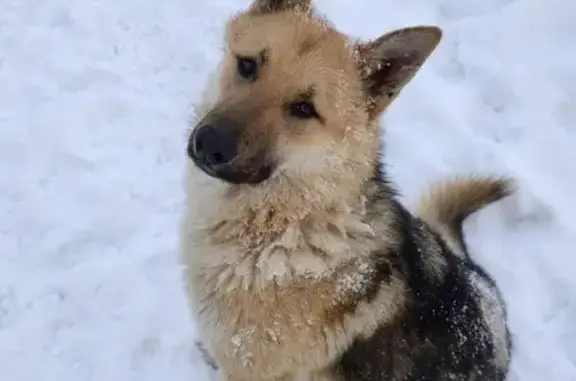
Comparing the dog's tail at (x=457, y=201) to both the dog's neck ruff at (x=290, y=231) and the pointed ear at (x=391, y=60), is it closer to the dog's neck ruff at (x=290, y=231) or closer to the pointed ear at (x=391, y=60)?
the dog's neck ruff at (x=290, y=231)

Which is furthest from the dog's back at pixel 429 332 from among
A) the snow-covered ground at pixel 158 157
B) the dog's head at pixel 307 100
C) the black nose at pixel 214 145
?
the snow-covered ground at pixel 158 157

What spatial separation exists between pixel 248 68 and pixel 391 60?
0.60 meters

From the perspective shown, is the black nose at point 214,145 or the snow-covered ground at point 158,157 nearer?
the black nose at point 214,145

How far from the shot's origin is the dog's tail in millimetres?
3906

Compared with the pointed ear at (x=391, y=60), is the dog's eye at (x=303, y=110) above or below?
below

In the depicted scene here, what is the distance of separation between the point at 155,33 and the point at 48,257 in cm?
219

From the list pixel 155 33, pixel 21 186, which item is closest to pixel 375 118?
pixel 21 186

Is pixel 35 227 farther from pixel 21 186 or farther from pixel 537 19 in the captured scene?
pixel 537 19

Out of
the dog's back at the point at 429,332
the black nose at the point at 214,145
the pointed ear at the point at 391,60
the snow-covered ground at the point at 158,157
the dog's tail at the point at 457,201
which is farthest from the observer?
the snow-covered ground at the point at 158,157

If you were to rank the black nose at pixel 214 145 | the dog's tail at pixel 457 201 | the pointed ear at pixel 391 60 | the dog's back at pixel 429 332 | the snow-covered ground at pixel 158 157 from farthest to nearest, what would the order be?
1. the snow-covered ground at pixel 158 157
2. the dog's tail at pixel 457 201
3. the dog's back at pixel 429 332
4. the pointed ear at pixel 391 60
5. the black nose at pixel 214 145

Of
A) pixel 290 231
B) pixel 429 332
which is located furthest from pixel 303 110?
pixel 429 332

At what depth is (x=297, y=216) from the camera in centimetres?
303

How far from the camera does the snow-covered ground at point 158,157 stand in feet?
Result: 13.4

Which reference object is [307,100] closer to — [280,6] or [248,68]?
[248,68]
